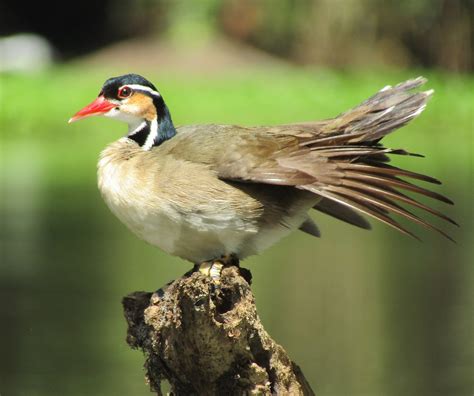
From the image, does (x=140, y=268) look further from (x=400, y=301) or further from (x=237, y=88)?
(x=237, y=88)

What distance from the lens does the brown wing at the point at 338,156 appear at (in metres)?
5.54

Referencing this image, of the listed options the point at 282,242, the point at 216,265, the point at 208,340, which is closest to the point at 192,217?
the point at 216,265

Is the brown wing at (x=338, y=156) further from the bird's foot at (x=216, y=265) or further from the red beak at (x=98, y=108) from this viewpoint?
the red beak at (x=98, y=108)

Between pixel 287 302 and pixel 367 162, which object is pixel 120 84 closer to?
pixel 367 162

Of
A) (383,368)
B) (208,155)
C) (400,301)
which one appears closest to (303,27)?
(400,301)

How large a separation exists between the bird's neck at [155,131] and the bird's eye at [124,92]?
0.43 ft

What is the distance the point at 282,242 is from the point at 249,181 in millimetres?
7409

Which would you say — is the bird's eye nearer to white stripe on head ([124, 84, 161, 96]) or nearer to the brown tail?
white stripe on head ([124, 84, 161, 96])

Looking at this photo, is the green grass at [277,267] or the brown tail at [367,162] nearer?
the brown tail at [367,162]

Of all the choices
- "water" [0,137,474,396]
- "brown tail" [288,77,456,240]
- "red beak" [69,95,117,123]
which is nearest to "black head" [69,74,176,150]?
"red beak" [69,95,117,123]

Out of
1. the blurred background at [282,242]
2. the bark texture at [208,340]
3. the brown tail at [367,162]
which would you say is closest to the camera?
the bark texture at [208,340]

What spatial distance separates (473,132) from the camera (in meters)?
20.0

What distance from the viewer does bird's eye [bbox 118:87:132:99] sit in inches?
240

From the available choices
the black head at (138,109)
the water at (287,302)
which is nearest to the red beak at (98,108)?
the black head at (138,109)
